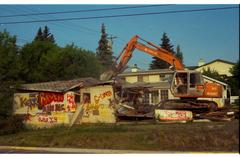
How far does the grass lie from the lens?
45.6 ft

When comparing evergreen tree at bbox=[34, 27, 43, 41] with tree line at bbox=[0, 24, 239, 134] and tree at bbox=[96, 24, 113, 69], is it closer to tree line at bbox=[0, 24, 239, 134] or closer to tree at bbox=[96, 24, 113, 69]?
tree line at bbox=[0, 24, 239, 134]

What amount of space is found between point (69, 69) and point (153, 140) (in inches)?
797

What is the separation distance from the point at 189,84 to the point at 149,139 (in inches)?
425

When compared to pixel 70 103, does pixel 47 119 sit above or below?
below

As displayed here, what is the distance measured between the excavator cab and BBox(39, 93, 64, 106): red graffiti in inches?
281

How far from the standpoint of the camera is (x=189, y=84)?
92.7 feet

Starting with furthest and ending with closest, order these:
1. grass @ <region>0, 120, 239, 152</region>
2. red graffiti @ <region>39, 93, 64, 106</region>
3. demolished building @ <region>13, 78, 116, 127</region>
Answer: red graffiti @ <region>39, 93, 64, 106</region>, demolished building @ <region>13, 78, 116, 127</region>, grass @ <region>0, 120, 239, 152</region>

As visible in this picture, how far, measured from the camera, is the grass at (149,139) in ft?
45.6

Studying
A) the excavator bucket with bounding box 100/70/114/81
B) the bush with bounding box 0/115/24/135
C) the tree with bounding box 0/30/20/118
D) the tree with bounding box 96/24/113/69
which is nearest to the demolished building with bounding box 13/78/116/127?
the tree with bounding box 0/30/20/118

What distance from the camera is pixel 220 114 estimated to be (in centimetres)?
2686

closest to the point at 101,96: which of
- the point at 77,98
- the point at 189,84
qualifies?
the point at 77,98

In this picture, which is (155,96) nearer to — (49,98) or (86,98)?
(86,98)

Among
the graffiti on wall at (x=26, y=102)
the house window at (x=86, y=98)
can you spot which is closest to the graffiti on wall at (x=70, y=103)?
the house window at (x=86, y=98)

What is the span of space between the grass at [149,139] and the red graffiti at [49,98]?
17.9 feet
